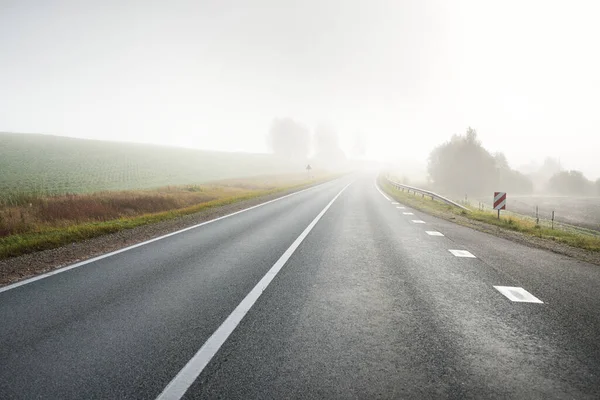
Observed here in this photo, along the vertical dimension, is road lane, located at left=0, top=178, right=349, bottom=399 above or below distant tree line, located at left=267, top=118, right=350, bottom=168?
below

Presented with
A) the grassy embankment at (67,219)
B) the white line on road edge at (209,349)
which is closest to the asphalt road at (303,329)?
the white line on road edge at (209,349)

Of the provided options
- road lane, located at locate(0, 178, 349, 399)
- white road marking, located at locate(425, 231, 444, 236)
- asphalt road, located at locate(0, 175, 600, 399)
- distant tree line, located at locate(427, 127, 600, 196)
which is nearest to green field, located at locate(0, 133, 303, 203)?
road lane, located at locate(0, 178, 349, 399)

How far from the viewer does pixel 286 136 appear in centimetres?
9019

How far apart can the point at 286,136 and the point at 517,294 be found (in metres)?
89.0

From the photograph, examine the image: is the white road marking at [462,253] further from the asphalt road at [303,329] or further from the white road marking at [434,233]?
the white road marking at [434,233]

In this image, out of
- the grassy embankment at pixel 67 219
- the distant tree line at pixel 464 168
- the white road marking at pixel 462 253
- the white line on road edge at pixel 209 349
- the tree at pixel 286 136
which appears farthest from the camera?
the tree at pixel 286 136

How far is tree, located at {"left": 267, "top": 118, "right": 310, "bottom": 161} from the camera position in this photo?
8981 centimetres

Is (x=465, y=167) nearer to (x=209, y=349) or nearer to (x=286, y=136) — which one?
(x=209, y=349)

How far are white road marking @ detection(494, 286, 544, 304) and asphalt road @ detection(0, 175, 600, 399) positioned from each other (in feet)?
0.13

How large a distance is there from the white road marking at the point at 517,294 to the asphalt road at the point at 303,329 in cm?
4

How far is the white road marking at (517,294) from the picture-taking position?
12.7 feet

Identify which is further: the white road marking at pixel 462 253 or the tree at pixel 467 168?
the tree at pixel 467 168

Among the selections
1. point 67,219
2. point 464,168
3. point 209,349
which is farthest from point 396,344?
point 464,168

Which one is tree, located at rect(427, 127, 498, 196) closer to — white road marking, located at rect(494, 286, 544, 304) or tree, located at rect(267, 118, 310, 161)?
white road marking, located at rect(494, 286, 544, 304)
